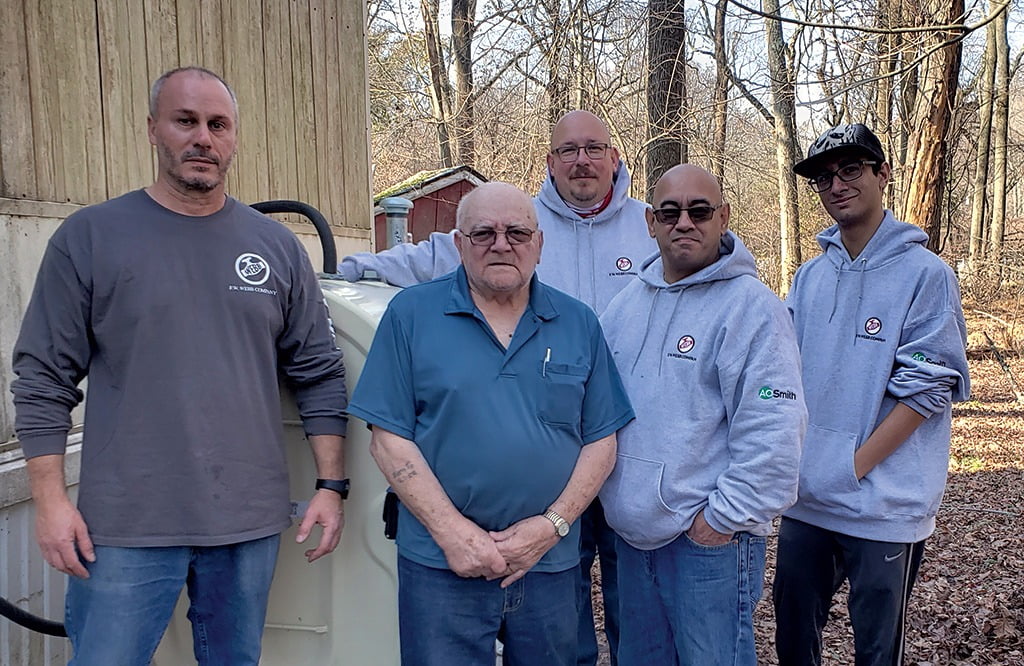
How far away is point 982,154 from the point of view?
17906mm

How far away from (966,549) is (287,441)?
4.70 metres

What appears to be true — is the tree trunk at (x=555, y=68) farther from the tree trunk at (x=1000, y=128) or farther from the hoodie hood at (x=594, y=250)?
the hoodie hood at (x=594, y=250)

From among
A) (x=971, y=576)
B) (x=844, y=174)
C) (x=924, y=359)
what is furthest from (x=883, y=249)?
(x=971, y=576)

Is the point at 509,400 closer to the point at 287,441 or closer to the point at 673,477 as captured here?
the point at 673,477

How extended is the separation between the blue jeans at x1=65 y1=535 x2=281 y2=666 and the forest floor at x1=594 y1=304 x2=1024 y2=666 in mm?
2046

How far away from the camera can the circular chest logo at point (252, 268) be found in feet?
7.43

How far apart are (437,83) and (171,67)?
36.2 feet

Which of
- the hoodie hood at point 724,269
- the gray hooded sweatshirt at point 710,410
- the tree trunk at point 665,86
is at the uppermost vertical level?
the tree trunk at point 665,86

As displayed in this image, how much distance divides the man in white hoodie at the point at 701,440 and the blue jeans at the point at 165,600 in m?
1.01

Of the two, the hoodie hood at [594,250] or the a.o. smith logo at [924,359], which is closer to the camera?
the a.o. smith logo at [924,359]

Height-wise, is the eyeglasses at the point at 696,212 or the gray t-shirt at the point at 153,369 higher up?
the eyeglasses at the point at 696,212

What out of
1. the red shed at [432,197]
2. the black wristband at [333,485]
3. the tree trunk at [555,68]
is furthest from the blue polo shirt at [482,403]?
the tree trunk at [555,68]

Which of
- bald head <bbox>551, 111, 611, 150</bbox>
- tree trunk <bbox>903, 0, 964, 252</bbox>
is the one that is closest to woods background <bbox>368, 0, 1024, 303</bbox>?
tree trunk <bbox>903, 0, 964, 252</bbox>

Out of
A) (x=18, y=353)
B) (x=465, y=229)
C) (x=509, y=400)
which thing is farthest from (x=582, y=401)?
(x=18, y=353)
